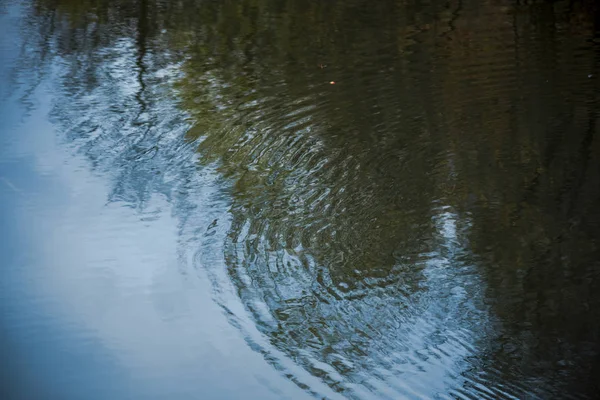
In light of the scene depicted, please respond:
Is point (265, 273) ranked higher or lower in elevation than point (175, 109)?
lower

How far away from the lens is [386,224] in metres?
4.39

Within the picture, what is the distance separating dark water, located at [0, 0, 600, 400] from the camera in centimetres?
339

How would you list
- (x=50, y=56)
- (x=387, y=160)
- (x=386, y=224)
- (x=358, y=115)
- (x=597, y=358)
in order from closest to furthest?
(x=597, y=358) → (x=386, y=224) → (x=387, y=160) → (x=358, y=115) → (x=50, y=56)

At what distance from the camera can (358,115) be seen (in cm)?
590

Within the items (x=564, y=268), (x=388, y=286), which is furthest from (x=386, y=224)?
(x=564, y=268)

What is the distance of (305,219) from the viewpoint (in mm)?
4465

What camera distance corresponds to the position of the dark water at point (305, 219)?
339 cm

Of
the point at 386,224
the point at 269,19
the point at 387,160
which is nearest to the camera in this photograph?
the point at 386,224

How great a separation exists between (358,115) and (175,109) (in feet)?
4.96

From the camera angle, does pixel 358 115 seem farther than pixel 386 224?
Yes

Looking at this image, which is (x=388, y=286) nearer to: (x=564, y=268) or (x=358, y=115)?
(x=564, y=268)

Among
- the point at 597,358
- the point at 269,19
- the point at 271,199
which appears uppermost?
the point at 269,19

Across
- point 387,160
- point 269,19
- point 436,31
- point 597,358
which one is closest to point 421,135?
point 387,160

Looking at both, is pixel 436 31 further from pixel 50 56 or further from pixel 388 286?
pixel 388 286
